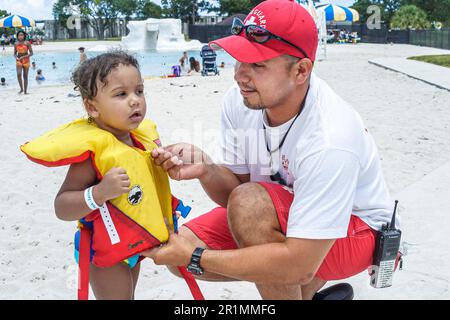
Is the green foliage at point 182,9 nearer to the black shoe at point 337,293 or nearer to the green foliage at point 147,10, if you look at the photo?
the green foliage at point 147,10

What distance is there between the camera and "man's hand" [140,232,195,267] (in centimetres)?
215

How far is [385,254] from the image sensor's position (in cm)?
233

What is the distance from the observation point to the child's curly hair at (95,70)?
7.26 feet

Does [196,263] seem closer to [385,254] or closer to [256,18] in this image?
[385,254]

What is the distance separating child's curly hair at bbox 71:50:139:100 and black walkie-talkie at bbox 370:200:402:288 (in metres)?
1.39

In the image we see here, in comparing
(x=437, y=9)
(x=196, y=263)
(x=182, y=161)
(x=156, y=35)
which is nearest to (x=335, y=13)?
(x=156, y=35)

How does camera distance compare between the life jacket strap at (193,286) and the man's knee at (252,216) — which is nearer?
the man's knee at (252,216)

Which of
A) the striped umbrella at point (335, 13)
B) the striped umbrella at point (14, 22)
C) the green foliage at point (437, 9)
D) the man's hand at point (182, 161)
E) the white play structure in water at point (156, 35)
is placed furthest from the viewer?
the green foliage at point (437, 9)

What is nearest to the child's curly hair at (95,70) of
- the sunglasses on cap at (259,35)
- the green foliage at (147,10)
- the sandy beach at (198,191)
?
the sunglasses on cap at (259,35)

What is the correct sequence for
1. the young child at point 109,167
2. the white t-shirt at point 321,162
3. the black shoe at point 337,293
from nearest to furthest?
the white t-shirt at point 321,162 → the young child at point 109,167 → the black shoe at point 337,293

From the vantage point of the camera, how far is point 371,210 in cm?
234

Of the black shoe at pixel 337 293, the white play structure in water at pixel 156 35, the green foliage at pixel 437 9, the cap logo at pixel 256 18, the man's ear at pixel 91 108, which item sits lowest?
the black shoe at pixel 337 293

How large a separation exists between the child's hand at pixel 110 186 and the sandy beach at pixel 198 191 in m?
0.99
